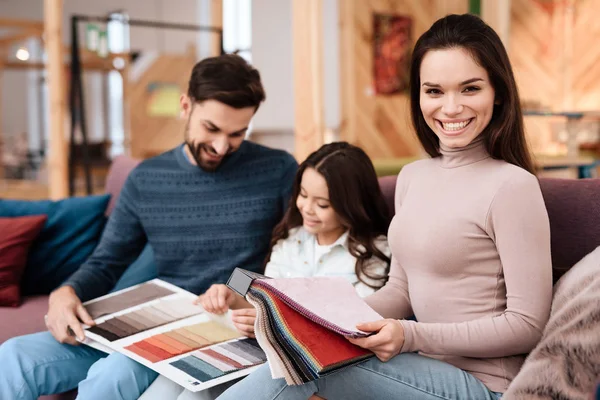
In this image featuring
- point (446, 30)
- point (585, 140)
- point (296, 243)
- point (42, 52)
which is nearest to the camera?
point (446, 30)

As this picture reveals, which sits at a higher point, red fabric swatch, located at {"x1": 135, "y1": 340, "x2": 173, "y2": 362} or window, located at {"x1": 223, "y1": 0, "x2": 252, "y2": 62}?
window, located at {"x1": 223, "y1": 0, "x2": 252, "y2": 62}

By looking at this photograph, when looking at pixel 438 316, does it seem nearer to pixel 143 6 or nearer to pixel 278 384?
pixel 278 384

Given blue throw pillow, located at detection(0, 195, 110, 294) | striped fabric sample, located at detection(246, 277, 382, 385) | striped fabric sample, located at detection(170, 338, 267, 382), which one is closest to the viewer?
striped fabric sample, located at detection(246, 277, 382, 385)

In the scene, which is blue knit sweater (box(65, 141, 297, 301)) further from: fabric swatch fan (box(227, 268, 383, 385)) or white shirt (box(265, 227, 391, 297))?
fabric swatch fan (box(227, 268, 383, 385))

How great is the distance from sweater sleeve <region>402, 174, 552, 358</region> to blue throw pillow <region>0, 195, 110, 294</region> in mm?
1647

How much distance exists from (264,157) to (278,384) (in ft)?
3.13

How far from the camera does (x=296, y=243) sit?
6.22 feet

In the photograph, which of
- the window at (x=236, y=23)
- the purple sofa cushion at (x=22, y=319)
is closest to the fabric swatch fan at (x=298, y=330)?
the purple sofa cushion at (x=22, y=319)

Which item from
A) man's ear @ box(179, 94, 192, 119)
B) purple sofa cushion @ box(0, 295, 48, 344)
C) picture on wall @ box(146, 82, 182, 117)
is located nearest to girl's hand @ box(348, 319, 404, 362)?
man's ear @ box(179, 94, 192, 119)

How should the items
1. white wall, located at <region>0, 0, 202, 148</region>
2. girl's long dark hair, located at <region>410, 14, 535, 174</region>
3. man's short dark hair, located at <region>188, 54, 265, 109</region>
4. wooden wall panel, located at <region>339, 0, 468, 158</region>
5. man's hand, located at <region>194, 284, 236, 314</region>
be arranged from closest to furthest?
1. girl's long dark hair, located at <region>410, 14, 535, 174</region>
2. man's hand, located at <region>194, 284, 236, 314</region>
3. man's short dark hair, located at <region>188, 54, 265, 109</region>
4. wooden wall panel, located at <region>339, 0, 468, 158</region>
5. white wall, located at <region>0, 0, 202, 148</region>

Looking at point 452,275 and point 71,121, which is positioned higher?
point 71,121

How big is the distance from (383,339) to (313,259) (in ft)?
2.15

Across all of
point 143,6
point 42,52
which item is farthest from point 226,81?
point 42,52

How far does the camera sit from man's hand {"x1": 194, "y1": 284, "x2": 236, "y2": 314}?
165 centimetres
